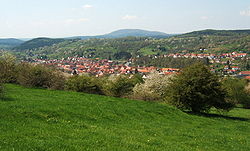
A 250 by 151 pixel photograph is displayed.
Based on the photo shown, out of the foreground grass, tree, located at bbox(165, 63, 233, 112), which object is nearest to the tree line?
tree, located at bbox(165, 63, 233, 112)

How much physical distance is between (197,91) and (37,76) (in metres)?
24.8

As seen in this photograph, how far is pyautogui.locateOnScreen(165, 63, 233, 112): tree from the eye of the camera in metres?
33.3

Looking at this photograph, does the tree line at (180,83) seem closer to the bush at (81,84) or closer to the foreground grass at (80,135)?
the bush at (81,84)

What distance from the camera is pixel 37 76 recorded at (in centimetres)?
3756

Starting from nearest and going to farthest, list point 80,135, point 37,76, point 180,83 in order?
point 80,135
point 180,83
point 37,76

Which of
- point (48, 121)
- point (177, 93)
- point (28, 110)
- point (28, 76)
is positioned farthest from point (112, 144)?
point (28, 76)

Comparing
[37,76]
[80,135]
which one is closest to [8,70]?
[37,76]

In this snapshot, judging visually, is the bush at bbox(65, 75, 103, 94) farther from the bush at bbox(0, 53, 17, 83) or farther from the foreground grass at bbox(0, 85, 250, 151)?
the foreground grass at bbox(0, 85, 250, 151)

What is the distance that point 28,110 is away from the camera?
1620 centimetres

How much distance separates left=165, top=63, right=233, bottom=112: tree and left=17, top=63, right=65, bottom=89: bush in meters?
20.1

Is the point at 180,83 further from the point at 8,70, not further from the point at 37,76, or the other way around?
the point at 8,70

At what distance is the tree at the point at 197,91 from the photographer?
109ft

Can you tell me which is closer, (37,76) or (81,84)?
(37,76)

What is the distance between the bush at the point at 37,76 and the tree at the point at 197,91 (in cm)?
2010
